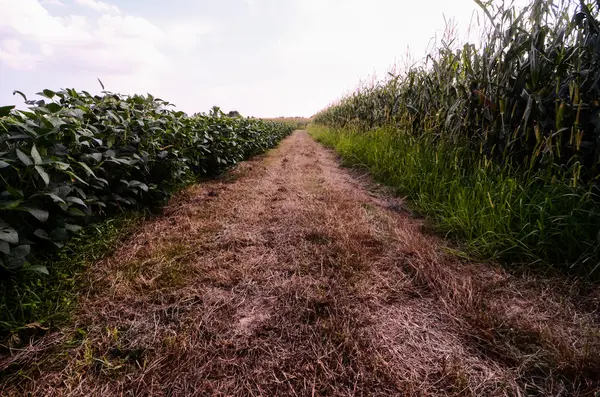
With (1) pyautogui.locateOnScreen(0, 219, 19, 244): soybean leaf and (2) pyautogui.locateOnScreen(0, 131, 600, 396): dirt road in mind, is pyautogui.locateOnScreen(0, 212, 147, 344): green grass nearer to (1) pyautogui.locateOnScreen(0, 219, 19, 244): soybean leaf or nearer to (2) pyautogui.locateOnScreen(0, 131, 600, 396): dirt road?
(2) pyautogui.locateOnScreen(0, 131, 600, 396): dirt road

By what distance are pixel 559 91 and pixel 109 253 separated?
3208 mm

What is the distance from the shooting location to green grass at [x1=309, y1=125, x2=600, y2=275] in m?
1.48

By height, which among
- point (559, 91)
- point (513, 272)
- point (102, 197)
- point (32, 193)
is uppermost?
point (559, 91)

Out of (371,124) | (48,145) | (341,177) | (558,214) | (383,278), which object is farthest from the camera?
(371,124)

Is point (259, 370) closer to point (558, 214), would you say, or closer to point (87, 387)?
point (87, 387)

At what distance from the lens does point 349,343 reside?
102cm

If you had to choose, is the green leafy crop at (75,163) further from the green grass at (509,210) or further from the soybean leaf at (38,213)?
the green grass at (509,210)

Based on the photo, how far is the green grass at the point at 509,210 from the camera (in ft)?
4.87

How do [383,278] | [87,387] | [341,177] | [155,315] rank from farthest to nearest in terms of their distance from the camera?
[341,177] → [383,278] → [155,315] → [87,387]

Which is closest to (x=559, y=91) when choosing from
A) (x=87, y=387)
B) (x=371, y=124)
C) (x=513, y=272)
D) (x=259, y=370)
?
(x=513, y=272)

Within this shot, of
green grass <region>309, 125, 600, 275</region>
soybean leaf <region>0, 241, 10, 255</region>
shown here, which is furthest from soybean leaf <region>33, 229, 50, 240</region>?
green grass <region>309, 125, 600, 275</region>

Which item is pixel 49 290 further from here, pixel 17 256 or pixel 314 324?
pixel 314 324

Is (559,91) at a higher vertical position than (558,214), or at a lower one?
higher

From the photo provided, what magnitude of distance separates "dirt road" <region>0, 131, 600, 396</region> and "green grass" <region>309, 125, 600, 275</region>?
21cm
